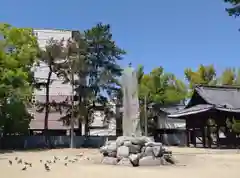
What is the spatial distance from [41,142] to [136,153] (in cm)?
2044

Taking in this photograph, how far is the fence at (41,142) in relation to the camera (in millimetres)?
30680

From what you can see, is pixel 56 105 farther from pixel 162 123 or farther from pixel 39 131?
pixel 162 123

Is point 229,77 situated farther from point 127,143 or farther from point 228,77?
point 127,143

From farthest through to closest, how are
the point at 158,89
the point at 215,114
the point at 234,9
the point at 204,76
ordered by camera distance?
1. the point at 204,76
2. the point at 158,89
3. the point at 215,114
4. the point at 234,9

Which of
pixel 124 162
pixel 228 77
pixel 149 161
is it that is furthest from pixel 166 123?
pixel 124 162

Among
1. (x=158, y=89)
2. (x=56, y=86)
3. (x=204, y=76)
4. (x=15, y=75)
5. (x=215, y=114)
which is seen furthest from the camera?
(x=204, y=76)

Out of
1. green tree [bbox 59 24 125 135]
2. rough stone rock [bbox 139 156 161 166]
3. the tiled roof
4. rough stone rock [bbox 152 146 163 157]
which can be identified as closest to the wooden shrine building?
the tiled roof

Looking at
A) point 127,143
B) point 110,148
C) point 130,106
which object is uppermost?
point 130,106

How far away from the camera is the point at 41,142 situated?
31.6m

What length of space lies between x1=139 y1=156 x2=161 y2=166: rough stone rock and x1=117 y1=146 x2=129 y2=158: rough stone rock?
26.1 inches

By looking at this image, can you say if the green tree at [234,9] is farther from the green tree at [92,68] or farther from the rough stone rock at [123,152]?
the green tree at [92,68]

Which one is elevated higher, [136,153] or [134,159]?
[136,153]

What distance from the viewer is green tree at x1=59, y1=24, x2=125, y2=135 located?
31469mm

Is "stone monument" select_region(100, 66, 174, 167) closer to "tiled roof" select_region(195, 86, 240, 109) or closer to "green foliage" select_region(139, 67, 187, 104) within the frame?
"tiled roof" select_region(195, 86, 240, 109)
